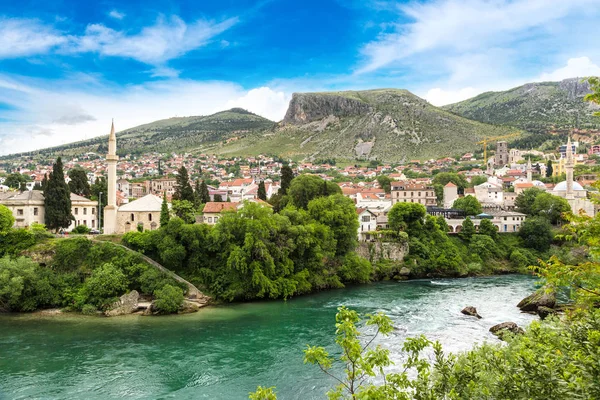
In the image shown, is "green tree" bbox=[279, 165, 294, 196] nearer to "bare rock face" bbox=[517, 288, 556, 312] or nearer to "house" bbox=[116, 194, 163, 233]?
"house" bbox=[116, 194, 163, 233]

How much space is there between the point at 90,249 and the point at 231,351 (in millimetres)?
16620

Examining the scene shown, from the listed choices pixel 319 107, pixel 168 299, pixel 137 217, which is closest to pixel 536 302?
pixel 168 299

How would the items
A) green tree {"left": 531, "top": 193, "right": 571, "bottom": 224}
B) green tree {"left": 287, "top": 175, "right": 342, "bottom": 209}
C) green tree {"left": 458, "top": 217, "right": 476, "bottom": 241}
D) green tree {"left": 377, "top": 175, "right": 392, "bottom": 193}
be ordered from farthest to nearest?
green tree {"left": 377, "top": 175, "right": 392, "bottom": 193}
green tree {"left": 531, "top": 193, "right": 571, "bottom": 224}
green tree {"left": 458, "top": 217, "right": 476, "bottom": 241}
green tree {"left": 287, "top": 175, "right": 342, "bottom": 209}

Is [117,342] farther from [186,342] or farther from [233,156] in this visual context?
[233,156]

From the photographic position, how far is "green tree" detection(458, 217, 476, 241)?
5088 cm

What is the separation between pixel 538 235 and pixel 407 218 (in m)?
15.9

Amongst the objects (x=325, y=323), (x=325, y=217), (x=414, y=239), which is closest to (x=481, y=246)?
(x=414, y=239)

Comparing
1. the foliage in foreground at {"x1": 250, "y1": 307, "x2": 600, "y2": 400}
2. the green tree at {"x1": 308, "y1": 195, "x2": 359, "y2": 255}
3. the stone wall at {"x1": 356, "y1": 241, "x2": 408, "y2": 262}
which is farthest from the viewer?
the stone wall at {"x1": 356, "y1": 241, "x2": 408, "y2": 262}

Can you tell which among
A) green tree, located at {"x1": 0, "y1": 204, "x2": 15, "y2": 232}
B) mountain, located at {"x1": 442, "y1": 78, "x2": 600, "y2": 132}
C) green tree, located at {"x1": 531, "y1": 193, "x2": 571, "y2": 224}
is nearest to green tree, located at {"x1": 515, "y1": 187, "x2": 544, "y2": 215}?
green tree, located at {"x1": 531, "y1": 193, "x2": 571, "y2": 224}

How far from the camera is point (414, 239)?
46.7 metres

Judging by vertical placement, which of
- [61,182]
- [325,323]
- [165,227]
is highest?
[61,182]

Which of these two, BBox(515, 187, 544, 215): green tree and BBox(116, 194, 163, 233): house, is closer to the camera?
BBox(116, 194, 163, 233): house

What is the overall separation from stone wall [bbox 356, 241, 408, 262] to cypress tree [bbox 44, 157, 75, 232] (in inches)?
1074

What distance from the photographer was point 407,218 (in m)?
48.7
